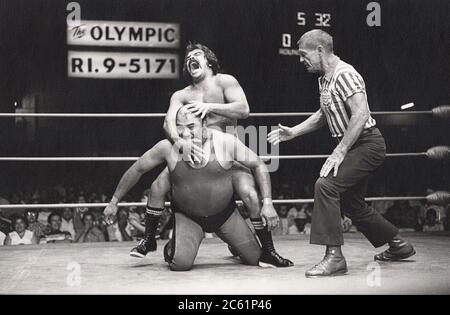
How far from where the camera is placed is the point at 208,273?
3133mm

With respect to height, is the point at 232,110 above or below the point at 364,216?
above

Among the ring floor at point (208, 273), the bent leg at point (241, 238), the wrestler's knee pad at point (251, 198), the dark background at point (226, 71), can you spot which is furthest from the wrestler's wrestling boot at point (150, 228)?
the dark background at point (226, 71)

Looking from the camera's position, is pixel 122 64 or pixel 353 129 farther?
pixel 122 64

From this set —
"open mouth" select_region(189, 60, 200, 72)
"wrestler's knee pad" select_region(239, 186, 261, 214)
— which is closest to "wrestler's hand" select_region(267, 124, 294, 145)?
"wrestler's knee pad" select_region(239, 186, 261, 214)

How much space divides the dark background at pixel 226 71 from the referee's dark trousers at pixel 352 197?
4312 millimetres

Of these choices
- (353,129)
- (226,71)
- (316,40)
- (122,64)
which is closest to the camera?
(353,129)

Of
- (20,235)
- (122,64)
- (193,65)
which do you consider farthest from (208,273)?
(122,64)

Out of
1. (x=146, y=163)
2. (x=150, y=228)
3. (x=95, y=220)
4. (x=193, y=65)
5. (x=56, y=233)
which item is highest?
(x=193, y=65)

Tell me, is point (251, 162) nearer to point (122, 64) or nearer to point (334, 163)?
point (334, 163)

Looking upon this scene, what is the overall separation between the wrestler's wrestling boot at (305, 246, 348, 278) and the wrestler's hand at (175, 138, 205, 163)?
0.78 meters

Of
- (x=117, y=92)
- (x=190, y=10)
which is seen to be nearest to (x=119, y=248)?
(x=190, y=10)

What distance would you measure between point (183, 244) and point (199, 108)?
27.1 inches

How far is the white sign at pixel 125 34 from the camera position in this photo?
19.8 feet

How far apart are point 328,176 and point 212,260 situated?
892 mm
